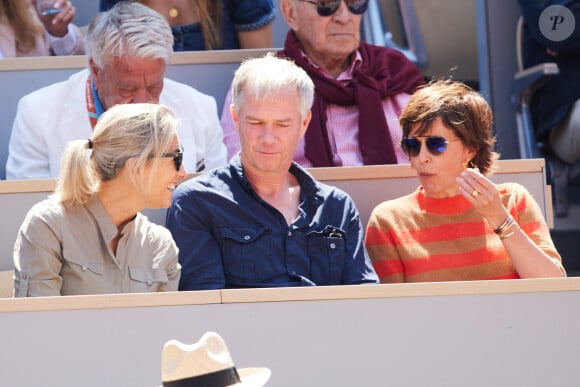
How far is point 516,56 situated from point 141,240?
2.72 metres

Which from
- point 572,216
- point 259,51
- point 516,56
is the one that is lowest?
point 572,216

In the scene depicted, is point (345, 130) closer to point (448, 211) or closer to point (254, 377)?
point (448, 211)

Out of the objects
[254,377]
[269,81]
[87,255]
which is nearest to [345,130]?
[269,81]

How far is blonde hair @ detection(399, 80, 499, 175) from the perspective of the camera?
12.1 feet

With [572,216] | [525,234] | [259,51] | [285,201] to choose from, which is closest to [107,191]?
[285,201]

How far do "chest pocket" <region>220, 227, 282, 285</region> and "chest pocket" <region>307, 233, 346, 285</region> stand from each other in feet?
0.41

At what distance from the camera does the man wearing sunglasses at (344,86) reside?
436cm

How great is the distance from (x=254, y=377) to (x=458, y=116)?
5.81 ft

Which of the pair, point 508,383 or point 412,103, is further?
point 412,103

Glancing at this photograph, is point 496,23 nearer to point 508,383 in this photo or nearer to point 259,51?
point 259,51

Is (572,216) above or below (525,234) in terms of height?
below

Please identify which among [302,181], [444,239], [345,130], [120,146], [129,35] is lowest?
[444,239]

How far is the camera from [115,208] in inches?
131

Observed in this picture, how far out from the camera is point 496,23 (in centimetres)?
562
